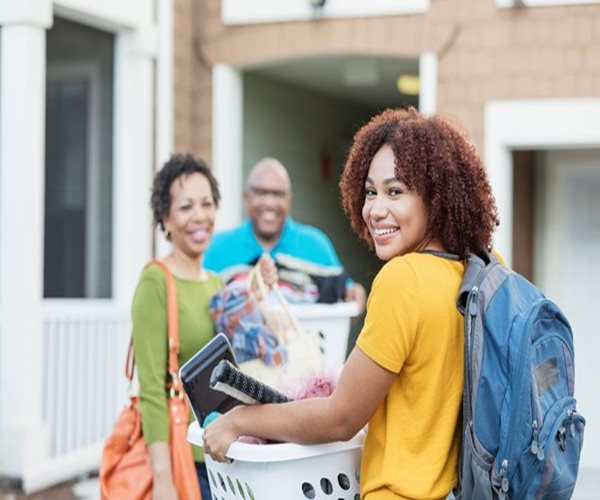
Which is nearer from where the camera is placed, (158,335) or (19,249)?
(158,335)

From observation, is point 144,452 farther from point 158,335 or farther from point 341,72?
point 341,72

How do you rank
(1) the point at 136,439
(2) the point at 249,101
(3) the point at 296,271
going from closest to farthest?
(1) the point at 136,439 → (3) the point at 296,271 → (2) the point at 249,101

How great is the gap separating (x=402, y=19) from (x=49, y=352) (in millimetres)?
3562

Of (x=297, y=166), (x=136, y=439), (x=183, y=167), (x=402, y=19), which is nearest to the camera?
(x=136, y=439)

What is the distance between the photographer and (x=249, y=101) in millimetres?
9289

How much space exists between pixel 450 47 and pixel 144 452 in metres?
5.36

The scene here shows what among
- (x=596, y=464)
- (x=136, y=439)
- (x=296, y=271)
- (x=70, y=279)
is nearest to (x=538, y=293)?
(x=136, y=439)

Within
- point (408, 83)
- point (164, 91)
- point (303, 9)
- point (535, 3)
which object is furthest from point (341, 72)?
point (535, 3)

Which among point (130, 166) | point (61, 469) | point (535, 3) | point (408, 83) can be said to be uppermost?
point (535, 3)

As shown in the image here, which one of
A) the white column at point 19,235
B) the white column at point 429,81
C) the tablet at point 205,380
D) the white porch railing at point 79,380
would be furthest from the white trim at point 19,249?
the tablet at point 205,380

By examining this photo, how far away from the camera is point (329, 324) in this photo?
12.5 ft

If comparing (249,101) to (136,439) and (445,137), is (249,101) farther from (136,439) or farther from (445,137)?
(445,137)

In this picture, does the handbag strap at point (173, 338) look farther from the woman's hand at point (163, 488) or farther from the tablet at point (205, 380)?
the tablet at point (205, 380)

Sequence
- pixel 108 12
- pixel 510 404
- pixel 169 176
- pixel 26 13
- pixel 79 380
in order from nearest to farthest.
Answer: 1. pixel 510 404
2. pixel 169 176
3. pixel 26 13
4. pixel 79 380
5. pixel 108 12
